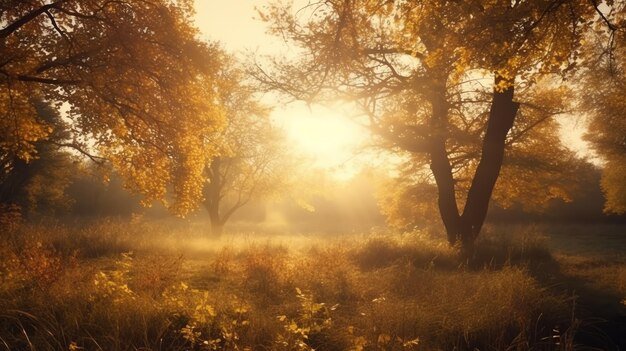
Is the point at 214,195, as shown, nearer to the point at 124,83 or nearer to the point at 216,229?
the point at 216,229

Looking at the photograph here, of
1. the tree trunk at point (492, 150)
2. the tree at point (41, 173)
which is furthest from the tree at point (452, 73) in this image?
the tree at point (41, 173)

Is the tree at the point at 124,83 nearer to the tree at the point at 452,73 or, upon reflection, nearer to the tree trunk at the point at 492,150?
the tree at the point at 452,73

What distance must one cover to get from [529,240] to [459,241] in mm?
3117

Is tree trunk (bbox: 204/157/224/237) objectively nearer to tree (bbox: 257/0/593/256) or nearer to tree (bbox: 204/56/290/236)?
tree (bbox: 204/56/290/236)

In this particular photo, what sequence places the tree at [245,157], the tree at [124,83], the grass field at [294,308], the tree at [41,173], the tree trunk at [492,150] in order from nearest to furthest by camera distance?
the grass field at [294,308] < the tree at [124,83] < the tree trunk at [492,150] < the tree at [245,157] < the tree at [41,173]

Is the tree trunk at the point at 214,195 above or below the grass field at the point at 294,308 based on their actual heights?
above

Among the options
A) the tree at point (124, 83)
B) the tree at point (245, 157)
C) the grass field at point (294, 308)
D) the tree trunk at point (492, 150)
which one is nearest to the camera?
the grass field at point (294, 308)

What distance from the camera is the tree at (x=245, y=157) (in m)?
21.6

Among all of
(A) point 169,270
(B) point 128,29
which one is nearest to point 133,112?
(B) point 128,29

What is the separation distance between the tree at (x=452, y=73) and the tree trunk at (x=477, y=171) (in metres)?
0.03

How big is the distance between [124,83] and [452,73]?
8.40m

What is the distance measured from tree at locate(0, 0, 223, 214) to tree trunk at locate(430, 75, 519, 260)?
7.24 meters

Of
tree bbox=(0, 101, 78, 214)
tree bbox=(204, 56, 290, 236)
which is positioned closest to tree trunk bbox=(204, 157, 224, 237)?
tree bbox=(204, 56, 290, 236)

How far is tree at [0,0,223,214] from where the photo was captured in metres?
9.38
